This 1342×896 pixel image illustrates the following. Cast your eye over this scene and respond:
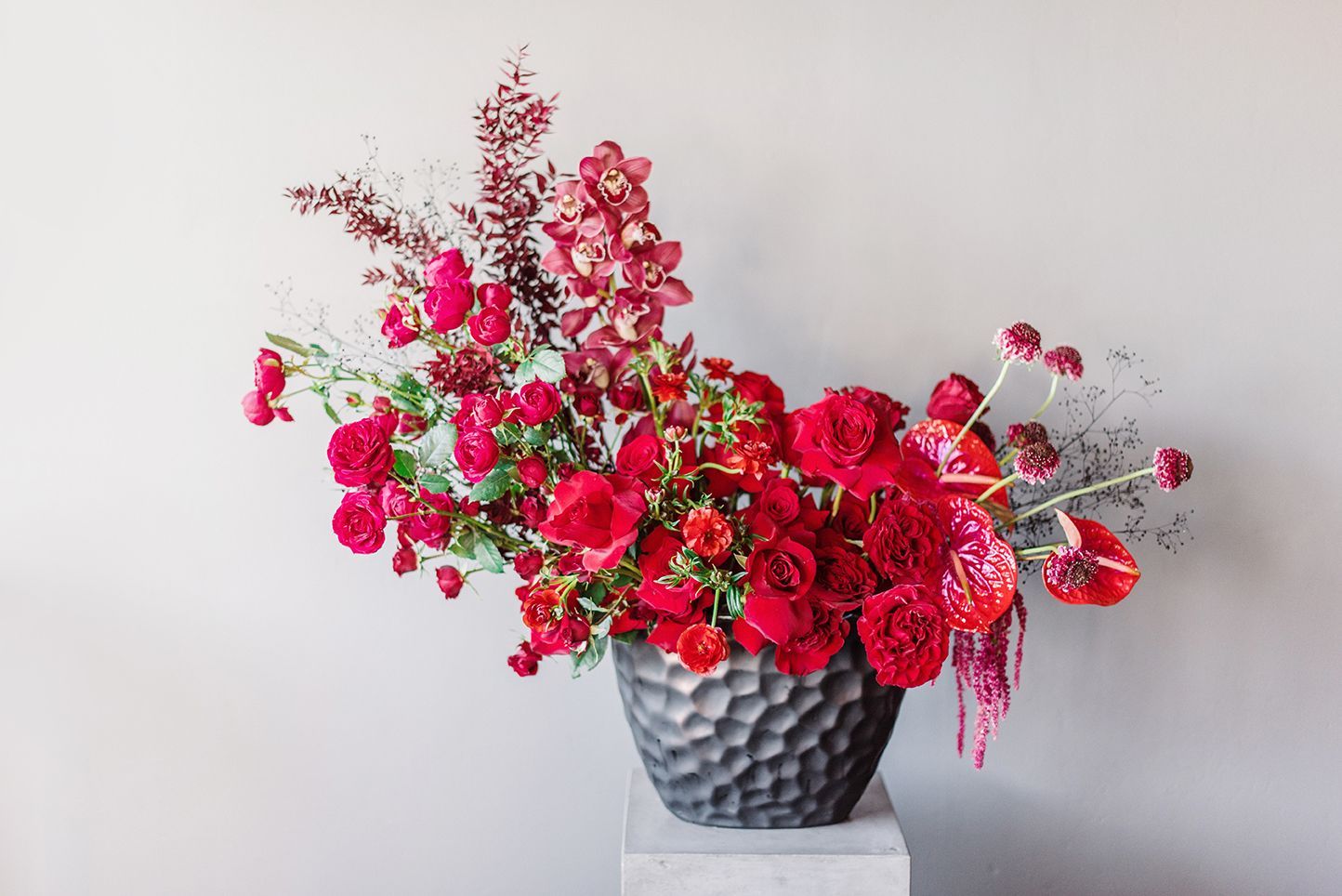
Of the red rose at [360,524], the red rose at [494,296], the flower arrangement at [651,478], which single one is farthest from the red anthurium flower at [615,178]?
the red rose at [360,524]

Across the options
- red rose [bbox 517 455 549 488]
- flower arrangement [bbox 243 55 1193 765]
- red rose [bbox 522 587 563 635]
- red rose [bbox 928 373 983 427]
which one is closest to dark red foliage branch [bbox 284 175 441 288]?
flower arrangement [bbox 243 55 1193 765]

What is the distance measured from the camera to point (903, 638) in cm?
91

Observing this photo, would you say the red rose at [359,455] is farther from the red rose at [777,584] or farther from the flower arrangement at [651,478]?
the red rose at [777,584]

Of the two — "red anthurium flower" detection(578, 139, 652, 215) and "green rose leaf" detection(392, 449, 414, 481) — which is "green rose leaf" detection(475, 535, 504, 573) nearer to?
"green rose leaf" detection(392, 449, 414, 481)

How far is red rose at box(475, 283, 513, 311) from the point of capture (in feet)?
3.07

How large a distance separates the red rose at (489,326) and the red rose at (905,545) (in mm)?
373

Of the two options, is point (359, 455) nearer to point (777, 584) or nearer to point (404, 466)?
point (404, 466)

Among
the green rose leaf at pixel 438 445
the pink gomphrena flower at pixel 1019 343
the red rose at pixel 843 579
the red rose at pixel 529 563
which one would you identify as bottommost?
the red rose at pixel 529 563

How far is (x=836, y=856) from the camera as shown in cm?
100

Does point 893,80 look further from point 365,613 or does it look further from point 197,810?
point 197,810

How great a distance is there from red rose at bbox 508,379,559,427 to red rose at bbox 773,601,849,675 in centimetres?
29

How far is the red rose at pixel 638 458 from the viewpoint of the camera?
944 millimetres

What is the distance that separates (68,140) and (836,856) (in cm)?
118

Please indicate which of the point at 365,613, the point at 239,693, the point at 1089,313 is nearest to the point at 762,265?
the point at 1089,313
